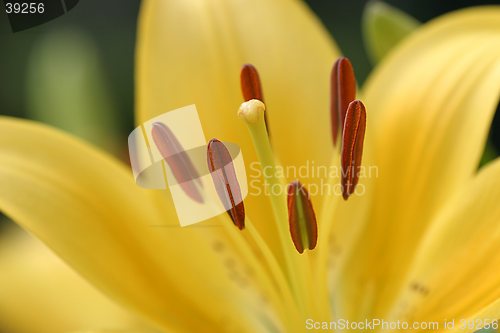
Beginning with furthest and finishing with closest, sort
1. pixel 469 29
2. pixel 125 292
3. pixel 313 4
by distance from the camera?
1. pixel 313 4
2. pixel 469 29
3. pixel 125 292

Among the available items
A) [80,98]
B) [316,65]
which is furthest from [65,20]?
[316,65]

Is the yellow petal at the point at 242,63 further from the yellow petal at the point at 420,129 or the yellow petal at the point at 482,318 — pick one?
the yellow petal at the point at 482,318

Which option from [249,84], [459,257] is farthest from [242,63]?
[459,257]

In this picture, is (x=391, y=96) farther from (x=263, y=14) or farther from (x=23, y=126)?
(x=23, y=126)

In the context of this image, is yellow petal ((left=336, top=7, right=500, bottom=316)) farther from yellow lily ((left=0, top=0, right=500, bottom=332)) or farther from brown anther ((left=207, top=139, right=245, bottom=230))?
brown anther ((left=207, top=139, right=245, bottom=230))

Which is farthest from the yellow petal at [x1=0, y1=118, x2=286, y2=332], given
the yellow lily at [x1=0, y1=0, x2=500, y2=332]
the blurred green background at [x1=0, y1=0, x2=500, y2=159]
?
the blurred green background at [x1=0, y1=0, x2=500, y2=159]
